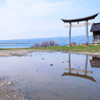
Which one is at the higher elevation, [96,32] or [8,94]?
[96,32]

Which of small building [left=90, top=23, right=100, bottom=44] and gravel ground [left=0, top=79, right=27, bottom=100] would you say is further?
small building [left=90, top=23, right=100, bottom=44]

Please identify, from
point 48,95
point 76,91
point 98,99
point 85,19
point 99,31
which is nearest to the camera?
point 98,99

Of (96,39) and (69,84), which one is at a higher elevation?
(96,39)

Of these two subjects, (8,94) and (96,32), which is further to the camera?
(96,32)

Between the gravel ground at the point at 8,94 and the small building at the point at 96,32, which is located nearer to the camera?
the gravel ground at the point at 8,94

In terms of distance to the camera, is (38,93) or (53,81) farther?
(53,81)

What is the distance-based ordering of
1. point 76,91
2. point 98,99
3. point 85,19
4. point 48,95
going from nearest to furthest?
point 98,99, point 48,95, point 76,91, point 85,19

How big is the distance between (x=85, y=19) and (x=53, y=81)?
52.6 ft

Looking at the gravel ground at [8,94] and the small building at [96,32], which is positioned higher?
the small building at [96,32]

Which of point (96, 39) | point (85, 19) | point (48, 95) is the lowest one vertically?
point (48, 95)

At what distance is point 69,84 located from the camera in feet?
18.4

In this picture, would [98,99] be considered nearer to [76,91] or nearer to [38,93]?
[76,91]

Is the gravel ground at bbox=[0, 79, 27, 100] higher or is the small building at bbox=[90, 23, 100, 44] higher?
the small building at bbox=[90, 23, 100, 44]

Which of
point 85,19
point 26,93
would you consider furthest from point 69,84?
point 85,19
